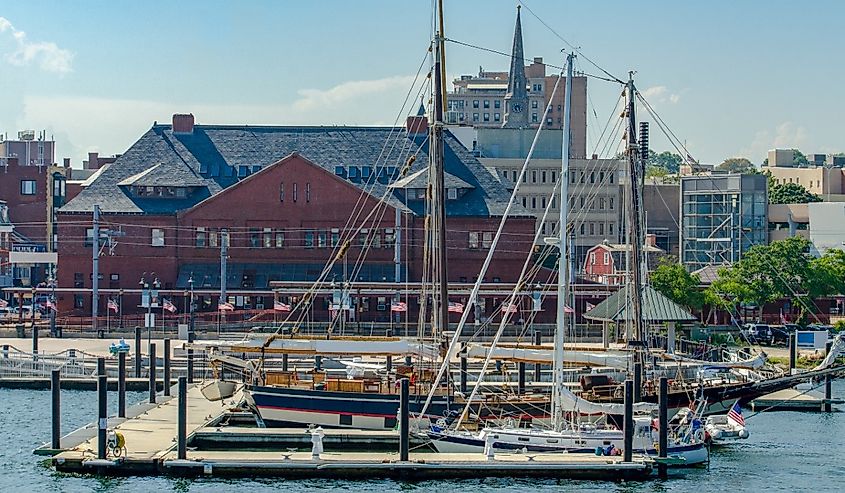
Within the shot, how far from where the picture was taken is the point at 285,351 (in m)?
71.3

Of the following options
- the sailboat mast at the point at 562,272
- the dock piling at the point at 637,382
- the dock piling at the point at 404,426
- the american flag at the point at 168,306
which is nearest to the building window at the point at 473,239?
the american flag at the point at 168,306

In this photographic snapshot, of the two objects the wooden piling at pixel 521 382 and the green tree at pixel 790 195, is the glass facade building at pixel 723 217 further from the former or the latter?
the wooden piling at pixel 521 382

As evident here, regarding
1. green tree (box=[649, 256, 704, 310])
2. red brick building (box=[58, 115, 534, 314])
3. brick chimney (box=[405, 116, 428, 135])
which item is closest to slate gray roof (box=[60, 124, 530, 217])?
red brick building (box=[58, 115, 534, 314])

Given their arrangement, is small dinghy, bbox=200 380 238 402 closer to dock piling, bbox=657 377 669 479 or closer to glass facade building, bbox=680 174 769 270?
dock piling, bbox=657 377 669 479

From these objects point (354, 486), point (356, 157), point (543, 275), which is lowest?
point (354, 486)

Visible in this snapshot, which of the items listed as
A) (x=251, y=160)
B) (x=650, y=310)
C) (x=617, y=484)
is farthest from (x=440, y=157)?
(x=251, y=160)

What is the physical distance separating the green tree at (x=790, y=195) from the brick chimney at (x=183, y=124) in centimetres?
8108

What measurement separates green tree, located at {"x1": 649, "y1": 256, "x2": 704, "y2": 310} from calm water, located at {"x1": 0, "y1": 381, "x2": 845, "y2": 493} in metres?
38.5

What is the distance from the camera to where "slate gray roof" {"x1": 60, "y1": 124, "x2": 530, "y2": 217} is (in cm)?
12125

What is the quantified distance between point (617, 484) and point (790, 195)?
5456 inches

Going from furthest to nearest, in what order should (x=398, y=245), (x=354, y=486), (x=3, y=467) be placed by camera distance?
(x=398, y=245), (x=3, y=467), (x=354, y=486)

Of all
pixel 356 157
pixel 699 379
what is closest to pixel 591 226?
pixel 356 157

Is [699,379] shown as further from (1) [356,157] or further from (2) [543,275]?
(1) [356,157]

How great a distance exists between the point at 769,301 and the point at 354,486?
68.5 m
